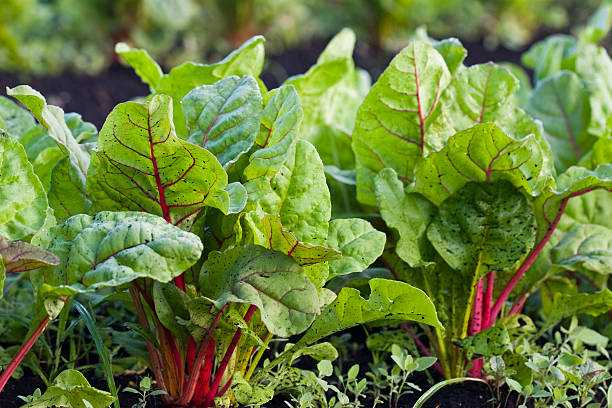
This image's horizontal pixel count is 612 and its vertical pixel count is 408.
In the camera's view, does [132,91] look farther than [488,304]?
Yes

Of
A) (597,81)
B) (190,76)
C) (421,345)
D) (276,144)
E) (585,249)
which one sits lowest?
(421,345)

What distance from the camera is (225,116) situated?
1.40 m

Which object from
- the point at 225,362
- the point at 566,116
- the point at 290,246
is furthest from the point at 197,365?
the point at 566,116

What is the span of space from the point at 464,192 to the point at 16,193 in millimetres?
946

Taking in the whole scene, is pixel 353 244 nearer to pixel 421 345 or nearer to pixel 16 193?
pixel 421 345

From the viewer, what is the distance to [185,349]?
1447 millimetres

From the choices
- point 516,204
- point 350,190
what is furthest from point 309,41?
point 516,204

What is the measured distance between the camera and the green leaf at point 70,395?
128cm

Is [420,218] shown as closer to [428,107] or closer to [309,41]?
[428,107]

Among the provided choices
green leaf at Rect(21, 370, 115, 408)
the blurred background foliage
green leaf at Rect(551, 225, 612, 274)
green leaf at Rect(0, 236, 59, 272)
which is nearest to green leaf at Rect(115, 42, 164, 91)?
green leaf at Rect(0, 236, 59, 272)

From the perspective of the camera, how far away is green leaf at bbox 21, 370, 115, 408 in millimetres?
1283

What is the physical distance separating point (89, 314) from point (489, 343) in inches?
33.2

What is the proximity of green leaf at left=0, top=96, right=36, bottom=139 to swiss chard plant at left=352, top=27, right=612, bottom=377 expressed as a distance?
0.81 m

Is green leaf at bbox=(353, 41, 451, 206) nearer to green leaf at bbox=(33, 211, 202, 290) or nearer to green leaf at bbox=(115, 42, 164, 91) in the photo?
green leaf at bbox=(115, 42, 164, 91)
